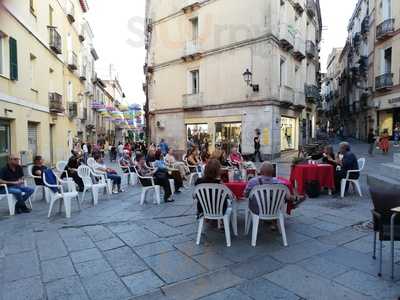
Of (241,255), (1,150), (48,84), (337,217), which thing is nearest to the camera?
(241,255)

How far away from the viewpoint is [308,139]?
81.8 feet

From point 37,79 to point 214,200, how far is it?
42.8 ft

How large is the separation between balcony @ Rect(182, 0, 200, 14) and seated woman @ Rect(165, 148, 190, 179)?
13114mm

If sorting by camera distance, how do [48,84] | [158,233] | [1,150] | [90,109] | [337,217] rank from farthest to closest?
[90,109], [48,84], [1,150], [337,217], [158,233]

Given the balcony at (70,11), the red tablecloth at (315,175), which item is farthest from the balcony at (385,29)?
the balcony at (70,11)

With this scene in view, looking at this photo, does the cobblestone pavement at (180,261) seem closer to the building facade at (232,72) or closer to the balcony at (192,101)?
the building facade at (232,72)

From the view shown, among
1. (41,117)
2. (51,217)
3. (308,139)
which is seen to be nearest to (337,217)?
(51,217)

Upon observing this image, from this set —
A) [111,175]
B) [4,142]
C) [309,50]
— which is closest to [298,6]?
[309,50]

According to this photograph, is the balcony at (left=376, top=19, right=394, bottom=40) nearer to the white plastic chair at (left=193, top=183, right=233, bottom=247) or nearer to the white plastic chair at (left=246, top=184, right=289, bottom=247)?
the white plastic chair at (left=246, top=184, right=289, bottom=247)

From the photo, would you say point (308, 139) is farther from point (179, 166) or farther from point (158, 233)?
point (158, 233)

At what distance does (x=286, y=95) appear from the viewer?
18.1 metres

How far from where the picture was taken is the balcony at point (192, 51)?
19.8 m

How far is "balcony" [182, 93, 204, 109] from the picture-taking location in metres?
19.8

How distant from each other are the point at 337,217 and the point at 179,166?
5513 mm
